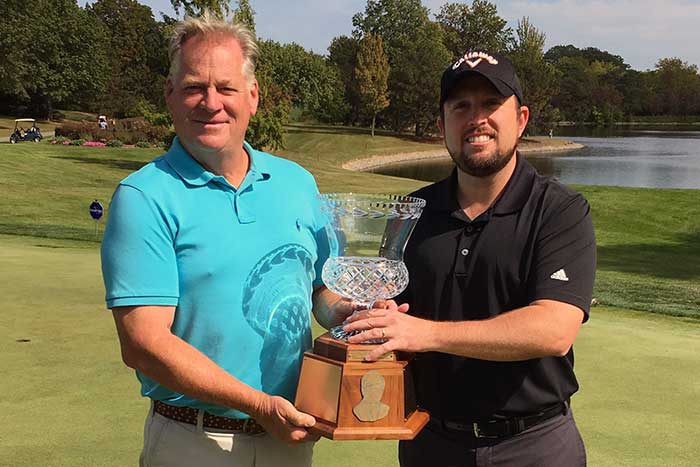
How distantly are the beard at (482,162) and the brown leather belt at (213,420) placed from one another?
3.42ft

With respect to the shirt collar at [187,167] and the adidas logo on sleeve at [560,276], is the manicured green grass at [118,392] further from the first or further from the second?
the shirt collar at [187,167]

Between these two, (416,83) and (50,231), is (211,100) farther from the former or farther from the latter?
(416,83)

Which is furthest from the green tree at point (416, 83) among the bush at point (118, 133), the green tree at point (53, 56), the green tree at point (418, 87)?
the bush at point (118, 133)

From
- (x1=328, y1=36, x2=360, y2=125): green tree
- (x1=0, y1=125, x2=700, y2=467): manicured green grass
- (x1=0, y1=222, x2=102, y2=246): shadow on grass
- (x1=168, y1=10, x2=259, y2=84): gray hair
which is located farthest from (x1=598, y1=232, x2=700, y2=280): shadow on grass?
(x1=328, y1=36, x2=360, y2=125): green tree

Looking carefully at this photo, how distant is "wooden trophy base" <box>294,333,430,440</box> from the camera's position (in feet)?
6.86

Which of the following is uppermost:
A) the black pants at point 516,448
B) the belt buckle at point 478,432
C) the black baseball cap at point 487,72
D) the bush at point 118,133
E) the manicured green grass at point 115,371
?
the black baseball cap at point 487,72

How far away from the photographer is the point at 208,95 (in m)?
2.18

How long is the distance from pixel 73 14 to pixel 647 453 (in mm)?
61399

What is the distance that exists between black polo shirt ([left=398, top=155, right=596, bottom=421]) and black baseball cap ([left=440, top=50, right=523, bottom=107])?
281 millimetres

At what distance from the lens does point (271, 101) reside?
29250mm

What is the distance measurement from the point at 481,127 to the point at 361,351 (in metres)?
0.82

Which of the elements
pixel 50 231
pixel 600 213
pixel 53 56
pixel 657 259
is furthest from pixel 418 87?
pixel 50 231

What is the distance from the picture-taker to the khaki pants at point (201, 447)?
88.9 inches

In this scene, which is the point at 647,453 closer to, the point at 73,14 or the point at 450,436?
the point at 450,436
